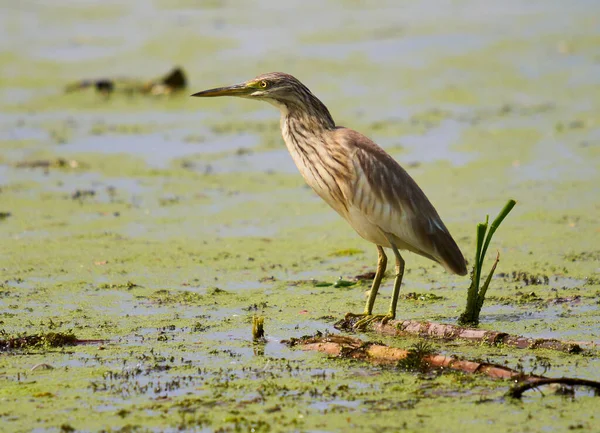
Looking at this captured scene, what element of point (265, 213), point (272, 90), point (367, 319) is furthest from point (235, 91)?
point (265, 213)

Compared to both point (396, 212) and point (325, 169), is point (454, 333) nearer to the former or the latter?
point (396, 212)

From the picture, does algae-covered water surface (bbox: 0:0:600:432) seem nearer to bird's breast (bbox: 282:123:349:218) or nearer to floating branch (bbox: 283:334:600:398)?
floating branch (bbox: 283:334:600:398)

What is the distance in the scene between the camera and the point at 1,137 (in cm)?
952

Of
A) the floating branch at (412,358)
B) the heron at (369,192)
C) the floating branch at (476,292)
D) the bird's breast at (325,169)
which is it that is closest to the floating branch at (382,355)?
the floating branch at (412,358)

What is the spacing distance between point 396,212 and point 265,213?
2.47 metres

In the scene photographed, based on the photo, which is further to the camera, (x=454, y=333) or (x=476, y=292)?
(x=476, y=292)

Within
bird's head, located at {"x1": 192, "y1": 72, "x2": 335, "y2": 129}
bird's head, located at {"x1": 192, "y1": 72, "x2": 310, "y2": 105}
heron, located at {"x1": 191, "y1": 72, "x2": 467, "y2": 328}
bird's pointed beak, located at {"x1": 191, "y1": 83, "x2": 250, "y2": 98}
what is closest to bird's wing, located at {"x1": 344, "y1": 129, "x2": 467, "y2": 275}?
heron, located at {"x1": 191, "y1": 72, "x2": 467, "y2": 328}

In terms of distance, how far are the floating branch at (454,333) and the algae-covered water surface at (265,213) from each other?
5cm

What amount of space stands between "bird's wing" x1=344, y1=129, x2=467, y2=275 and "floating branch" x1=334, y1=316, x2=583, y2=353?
1.45 feet

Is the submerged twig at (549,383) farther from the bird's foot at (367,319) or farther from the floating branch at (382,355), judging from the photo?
the bird's foot at (367,319)

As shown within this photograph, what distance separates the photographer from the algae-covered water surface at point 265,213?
12.2 feet

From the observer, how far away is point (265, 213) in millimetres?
7250

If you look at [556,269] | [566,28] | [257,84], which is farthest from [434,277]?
[566,28]

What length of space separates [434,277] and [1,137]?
5.21 metres
